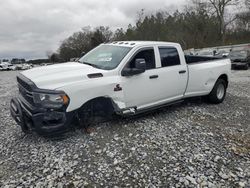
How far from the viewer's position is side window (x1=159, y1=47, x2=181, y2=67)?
5.68 m

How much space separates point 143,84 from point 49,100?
2093 mm

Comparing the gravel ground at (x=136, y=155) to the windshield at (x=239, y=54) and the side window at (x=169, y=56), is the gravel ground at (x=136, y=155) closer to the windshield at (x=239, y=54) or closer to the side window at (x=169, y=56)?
the side window at (x=169, y=56)

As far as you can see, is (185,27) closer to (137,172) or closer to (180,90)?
(180,90)

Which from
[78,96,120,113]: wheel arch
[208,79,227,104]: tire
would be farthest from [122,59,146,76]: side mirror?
[208,79,227,104]: tire

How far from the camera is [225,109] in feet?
21.7

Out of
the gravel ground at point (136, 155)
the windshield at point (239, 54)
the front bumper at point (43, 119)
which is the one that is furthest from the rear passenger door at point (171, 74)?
the windshield at point (239, 54)

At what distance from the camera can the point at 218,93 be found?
7148mm

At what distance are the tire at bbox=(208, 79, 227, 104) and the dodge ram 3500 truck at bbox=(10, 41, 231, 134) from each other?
1.45 feet

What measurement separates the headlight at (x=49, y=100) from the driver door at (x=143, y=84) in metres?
1.36

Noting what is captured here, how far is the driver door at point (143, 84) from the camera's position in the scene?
4.94 m

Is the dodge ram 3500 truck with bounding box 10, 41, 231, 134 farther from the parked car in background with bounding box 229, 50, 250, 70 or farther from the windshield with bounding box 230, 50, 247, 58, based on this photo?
the windshield with bounding box 230, 50, 247, 58

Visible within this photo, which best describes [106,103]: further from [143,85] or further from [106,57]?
[106,57]

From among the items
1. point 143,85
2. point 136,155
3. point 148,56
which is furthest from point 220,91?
point 136,155

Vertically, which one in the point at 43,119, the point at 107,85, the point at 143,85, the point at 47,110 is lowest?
the point at 43,119
